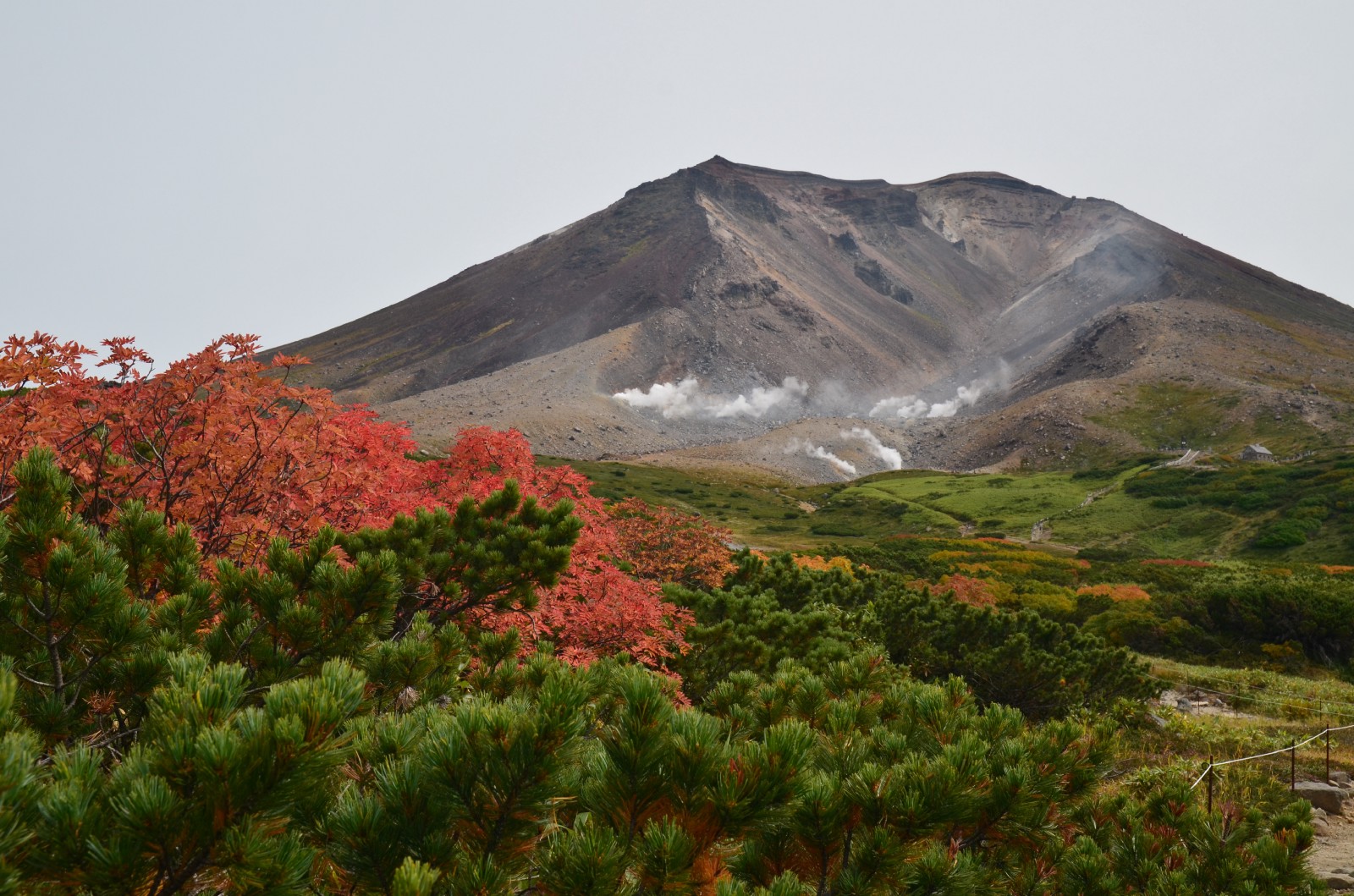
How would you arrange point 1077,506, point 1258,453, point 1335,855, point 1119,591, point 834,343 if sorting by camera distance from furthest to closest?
1. point 834,343
2. point 1258,453
3. point 1077,506
4. point 1119,591
5. point 1335,855

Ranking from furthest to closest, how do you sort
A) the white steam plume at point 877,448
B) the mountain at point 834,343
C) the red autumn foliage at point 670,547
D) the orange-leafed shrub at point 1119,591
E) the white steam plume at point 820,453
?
the white steam plume at point 877,448 → the white steam plume at point 820,453 → the mountain at point 834,343 → the orange-leafed shrub at point 1119,591 → the red autumn foliage at point 670,547

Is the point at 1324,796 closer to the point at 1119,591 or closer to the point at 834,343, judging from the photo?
the point at 1119,591

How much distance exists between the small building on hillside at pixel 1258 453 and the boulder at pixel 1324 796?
79.6 m

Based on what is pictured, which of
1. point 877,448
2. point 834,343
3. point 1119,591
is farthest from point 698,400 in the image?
point 1119,591

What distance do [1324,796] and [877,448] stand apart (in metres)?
99.2

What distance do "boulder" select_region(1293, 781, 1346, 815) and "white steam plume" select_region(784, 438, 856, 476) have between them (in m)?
89.3

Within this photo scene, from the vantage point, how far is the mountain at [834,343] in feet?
312

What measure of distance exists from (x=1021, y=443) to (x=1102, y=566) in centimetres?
6529

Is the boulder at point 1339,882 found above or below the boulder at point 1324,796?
above

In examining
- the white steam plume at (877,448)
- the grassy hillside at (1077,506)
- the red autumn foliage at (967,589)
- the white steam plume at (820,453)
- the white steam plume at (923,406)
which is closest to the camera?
the red autumn foliage at (967,589)

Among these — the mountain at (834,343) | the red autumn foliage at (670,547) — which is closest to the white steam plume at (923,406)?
the mountain at (834,343)

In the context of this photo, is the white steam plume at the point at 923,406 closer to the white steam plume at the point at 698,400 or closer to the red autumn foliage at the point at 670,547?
the white steam plume at the point at 698,400

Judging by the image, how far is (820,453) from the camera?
328 ft

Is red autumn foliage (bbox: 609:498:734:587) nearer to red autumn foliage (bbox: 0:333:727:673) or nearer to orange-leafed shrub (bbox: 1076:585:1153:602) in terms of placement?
red autumn foliage (bbox: 0:333:727:673)
